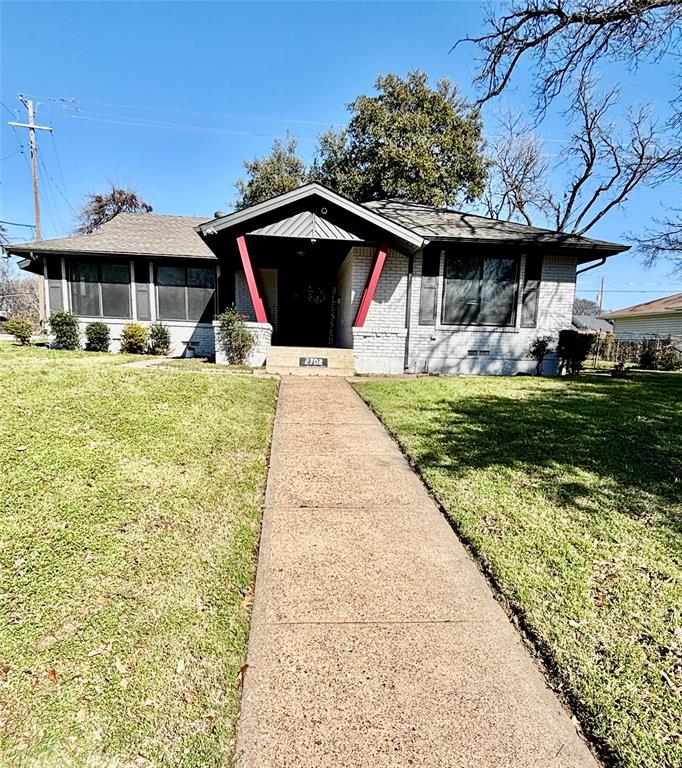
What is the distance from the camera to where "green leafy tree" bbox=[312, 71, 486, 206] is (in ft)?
78.6

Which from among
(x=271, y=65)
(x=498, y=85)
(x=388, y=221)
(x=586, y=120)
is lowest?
(x=388, y=221)

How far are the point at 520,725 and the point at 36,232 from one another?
90.9 ft

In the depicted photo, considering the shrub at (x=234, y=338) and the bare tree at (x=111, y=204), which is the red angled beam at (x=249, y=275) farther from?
the bare tree at (x=111, y=204)

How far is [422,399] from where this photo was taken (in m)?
7.36

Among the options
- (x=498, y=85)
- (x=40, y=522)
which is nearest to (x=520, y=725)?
(x=40, y=522)

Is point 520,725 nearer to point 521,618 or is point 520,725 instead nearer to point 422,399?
point 521,618

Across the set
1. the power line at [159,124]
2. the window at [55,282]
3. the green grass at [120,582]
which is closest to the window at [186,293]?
the window at [55,282]

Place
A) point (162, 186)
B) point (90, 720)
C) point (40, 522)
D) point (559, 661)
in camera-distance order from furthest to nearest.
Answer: point (162, 186) → point (40, 522) → point (559, 661) → point (90, 720)

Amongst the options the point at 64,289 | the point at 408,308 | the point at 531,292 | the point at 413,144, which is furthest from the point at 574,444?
the point at 413,144

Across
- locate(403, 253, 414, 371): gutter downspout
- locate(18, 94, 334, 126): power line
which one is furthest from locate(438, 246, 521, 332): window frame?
locate(18, 94, 334, 126): power line

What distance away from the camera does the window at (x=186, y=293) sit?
14.1 metres

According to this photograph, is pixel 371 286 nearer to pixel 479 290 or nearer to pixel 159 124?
pixel 479 290

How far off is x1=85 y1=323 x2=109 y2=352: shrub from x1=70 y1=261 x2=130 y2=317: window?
65 centimetres

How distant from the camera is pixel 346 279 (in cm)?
1273
